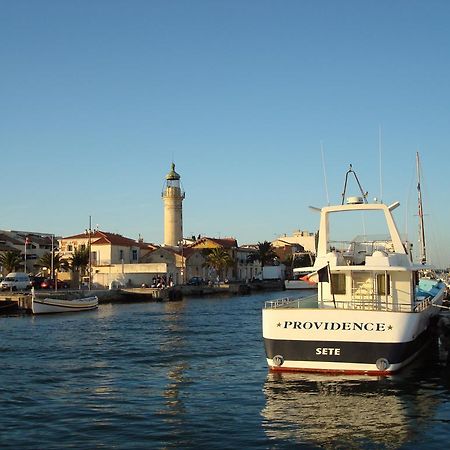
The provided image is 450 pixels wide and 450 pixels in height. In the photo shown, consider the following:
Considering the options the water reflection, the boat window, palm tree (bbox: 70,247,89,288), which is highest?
palm tree (bbox: 70,247,89,288)

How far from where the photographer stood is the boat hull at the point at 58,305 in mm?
54125

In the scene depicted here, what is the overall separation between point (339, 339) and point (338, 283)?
3.42m

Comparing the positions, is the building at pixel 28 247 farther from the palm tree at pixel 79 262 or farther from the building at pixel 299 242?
the building at pixel 299 242

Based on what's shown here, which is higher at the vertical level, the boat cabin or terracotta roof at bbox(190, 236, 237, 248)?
terracotta roof at bbox(190, 236, 237, 248)

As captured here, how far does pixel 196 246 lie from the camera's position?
116062 millimetres

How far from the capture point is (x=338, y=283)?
2334 cm

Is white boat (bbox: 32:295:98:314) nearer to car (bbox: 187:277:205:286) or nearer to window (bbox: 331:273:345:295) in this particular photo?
car (bbox: 187:277:205:286)

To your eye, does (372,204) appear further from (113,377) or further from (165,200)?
(165,200)

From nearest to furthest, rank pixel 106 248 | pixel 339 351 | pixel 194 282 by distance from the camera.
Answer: pixel 339 351 < pixel 106 248 < pixel 194 282

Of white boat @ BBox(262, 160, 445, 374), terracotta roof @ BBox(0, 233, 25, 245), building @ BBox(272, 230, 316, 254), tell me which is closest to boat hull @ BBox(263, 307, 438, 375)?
white boat @ BBox(262, 160, 445, 374)

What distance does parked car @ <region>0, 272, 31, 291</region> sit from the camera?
67.9 meters

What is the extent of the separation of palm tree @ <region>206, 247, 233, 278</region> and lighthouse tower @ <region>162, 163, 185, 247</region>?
632 cm

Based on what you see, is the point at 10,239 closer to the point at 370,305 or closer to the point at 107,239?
the point at 107,239

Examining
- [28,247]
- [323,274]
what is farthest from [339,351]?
[28,247]
